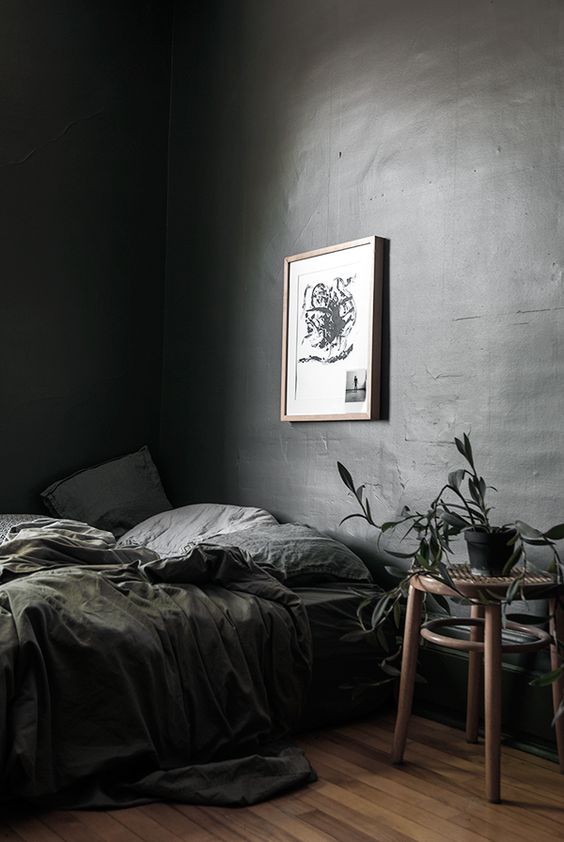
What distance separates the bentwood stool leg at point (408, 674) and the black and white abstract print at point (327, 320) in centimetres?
118

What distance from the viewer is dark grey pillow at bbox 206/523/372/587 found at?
3.00 meters

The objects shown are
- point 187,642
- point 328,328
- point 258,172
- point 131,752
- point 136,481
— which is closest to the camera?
point 131,752

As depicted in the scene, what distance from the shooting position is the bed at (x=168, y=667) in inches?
86.1

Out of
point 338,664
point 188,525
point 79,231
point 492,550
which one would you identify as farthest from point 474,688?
→ point 79,231

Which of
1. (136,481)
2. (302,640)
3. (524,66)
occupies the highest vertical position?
(524,66)

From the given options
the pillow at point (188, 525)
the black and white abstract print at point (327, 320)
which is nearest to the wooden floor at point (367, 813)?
the pillow at point (188, 525)

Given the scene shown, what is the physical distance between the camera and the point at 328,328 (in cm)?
350

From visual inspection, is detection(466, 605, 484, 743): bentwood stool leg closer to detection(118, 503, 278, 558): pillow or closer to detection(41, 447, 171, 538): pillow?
detection(118, 503, 278, 558): pillow

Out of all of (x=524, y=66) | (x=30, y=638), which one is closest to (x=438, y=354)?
(x=524, y=66)

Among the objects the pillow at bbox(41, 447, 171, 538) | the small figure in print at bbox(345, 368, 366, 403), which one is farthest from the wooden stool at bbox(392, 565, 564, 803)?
the pillow at bbox(41, 447, 171, 538)

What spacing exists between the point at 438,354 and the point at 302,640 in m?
1.12

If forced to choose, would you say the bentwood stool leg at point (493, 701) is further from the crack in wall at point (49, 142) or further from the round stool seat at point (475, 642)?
the crack in wall at point (49, 142)

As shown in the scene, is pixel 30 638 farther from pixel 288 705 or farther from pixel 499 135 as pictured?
pixel 499 135

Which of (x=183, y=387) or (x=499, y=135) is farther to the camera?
(x=183, y=387)
